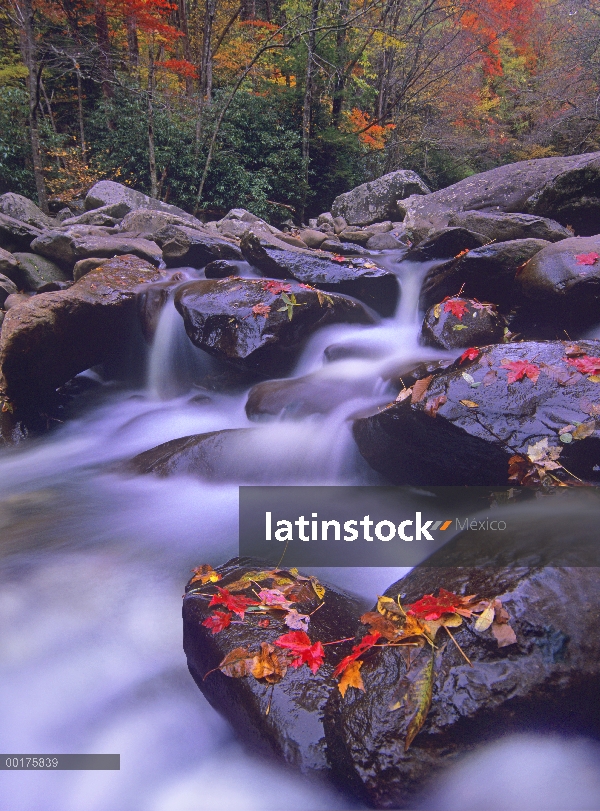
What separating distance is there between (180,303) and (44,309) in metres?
1.52

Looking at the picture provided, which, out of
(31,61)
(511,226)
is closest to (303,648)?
(511,226)

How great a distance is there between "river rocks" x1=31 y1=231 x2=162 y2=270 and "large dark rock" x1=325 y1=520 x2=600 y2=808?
24.5 feet

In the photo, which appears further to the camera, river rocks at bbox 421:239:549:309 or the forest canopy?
the forest canopy

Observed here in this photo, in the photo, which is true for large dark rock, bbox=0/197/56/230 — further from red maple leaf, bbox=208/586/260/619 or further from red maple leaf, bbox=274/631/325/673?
red maple leaf, bbox=274/631/325/673

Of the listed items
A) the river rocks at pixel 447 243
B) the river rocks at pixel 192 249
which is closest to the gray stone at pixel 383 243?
the river rocks at pixel 447 243

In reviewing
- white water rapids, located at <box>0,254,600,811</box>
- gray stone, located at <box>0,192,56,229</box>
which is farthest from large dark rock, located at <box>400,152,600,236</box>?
gray stone, located at <box>0,192,56,229</box>

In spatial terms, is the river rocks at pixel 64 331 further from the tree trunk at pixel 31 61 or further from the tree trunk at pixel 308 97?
the tree trunk at pixel 308 97

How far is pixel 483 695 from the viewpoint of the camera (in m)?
1.86

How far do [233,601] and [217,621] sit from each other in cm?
15

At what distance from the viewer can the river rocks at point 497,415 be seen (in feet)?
9.91

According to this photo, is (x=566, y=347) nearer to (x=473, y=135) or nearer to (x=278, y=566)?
(x=278, y=566)

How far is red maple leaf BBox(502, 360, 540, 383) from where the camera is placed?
10.8 feet

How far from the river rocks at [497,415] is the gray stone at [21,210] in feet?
30.7

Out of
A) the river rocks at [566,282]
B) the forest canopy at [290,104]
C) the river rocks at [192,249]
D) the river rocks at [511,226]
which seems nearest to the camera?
the river rocks at [566,282]
